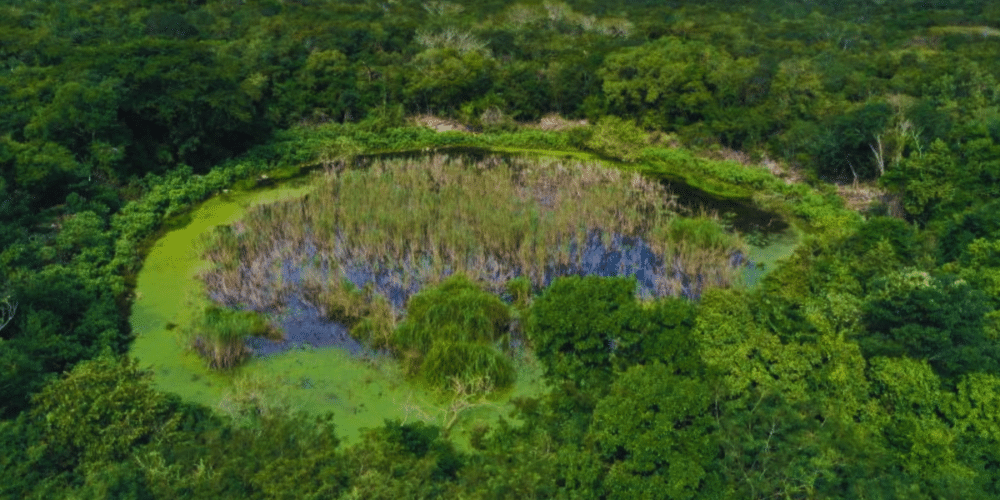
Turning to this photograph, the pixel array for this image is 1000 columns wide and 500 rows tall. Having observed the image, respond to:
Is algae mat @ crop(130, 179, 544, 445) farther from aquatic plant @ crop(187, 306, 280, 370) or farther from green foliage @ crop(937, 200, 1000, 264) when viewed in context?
green foliage @ crop(937, 200, 1000, 264)

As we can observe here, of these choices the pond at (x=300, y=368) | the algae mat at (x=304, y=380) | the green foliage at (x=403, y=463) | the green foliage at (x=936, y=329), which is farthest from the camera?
the pond at (x=300, y=368)

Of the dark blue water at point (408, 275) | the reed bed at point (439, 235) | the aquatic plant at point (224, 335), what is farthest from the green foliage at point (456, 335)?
the aquatic plant at point (224, 335)

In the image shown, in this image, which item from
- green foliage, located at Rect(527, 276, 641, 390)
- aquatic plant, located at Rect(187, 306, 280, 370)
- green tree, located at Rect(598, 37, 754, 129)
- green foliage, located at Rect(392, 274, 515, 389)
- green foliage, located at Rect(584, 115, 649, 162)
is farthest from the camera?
green tree, located at Rect(598, 37, 754, 129)

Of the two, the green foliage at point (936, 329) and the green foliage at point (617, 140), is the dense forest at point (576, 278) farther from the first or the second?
the green foliage at point (617, 140)

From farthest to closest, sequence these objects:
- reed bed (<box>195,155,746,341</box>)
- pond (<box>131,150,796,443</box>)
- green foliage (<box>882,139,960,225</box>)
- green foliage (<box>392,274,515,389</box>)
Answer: green foliage (<box>882,139,960,225</box>) → reed bed (<box>195,155,746,341</box>) → green foliage (<box>392,274,515,389</box>) → pond (<box>131,150,796,443</box>)

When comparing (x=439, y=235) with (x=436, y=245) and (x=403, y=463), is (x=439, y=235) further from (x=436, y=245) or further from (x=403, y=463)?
(x=403, y=463)

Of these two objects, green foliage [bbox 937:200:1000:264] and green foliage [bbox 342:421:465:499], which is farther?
green foliage [bbox 937:200:1000:264]

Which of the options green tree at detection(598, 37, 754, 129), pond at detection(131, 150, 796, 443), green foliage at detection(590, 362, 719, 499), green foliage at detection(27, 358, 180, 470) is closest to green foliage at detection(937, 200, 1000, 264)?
pond at detection(131, 150, 796, 443)
